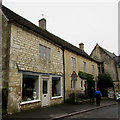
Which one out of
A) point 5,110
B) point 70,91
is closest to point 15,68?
point 5,110

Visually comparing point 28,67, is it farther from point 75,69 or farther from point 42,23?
point 42,23

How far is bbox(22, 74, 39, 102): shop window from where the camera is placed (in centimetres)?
1091

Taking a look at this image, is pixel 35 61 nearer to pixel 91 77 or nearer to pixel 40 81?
pixel 40 81

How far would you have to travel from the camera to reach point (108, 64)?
90.1ft

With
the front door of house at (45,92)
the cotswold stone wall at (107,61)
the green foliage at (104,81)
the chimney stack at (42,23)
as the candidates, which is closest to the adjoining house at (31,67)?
the front door of house at (45,92)

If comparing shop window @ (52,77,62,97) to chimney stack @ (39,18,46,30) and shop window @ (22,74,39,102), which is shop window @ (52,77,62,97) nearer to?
shop window @ (22,74,39,102)

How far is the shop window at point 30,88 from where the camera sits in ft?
35.8

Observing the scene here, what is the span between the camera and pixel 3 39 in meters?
10.4

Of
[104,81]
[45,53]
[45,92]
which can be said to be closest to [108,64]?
[104,81]

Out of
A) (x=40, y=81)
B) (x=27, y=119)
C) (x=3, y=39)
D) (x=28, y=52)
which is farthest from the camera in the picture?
(x=40, y=81)

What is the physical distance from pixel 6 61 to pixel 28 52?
203cm

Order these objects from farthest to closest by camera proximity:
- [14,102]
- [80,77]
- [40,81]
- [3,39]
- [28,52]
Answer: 1. [80,77]
2. [40,81]
3. [28,52]
4. [3,39]
5. [14,102]

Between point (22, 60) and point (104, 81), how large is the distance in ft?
58.4

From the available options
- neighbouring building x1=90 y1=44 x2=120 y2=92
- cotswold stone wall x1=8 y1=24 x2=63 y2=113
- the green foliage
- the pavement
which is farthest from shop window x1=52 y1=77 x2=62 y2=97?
neighbouring building x1=90 y1=44 x2=120 y2=92
